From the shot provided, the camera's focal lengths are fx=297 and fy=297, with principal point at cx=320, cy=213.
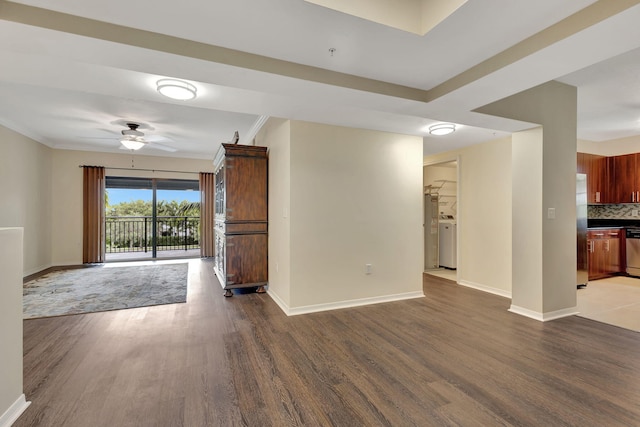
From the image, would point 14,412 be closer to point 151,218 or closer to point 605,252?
point 151,218

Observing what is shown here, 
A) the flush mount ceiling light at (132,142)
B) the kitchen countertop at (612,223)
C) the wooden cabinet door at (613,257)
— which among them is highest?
the flush mount ceiling light at (132,142)

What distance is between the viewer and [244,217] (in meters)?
4.46

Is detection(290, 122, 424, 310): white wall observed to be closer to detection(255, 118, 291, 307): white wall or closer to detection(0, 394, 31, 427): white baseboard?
detection(255, 118, 291, 307): white wall

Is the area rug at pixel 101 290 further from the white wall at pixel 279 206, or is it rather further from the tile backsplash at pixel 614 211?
the tile backsplash at pixel 614 211

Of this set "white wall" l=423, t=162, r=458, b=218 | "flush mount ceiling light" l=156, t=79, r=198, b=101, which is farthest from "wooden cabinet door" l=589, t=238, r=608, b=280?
"flush mount ceiling light" l=156, t=79, r=198, b=101

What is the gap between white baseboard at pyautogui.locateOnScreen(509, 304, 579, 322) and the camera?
3373 mm

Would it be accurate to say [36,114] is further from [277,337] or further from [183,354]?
[277,337]

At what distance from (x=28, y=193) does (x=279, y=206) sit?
16.7 feet

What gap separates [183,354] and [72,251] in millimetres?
5925

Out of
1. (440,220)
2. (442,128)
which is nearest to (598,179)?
(440,220)

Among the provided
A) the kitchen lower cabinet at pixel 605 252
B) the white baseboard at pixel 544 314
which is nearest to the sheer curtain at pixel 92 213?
the white baseboard at pixel 544 314

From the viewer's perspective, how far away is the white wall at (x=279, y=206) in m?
3.62

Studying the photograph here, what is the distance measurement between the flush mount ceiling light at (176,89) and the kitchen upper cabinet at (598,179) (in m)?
6.90

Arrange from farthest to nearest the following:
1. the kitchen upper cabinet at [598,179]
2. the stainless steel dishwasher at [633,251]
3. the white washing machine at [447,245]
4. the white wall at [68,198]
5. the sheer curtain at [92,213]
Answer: the sheer curtain at [92,213]
the white wall at [68,198]
the white washing machine at [447,245]
the kitchen upper cabinet at [598,179]
the stainless steel dishwasher at [633,251]
